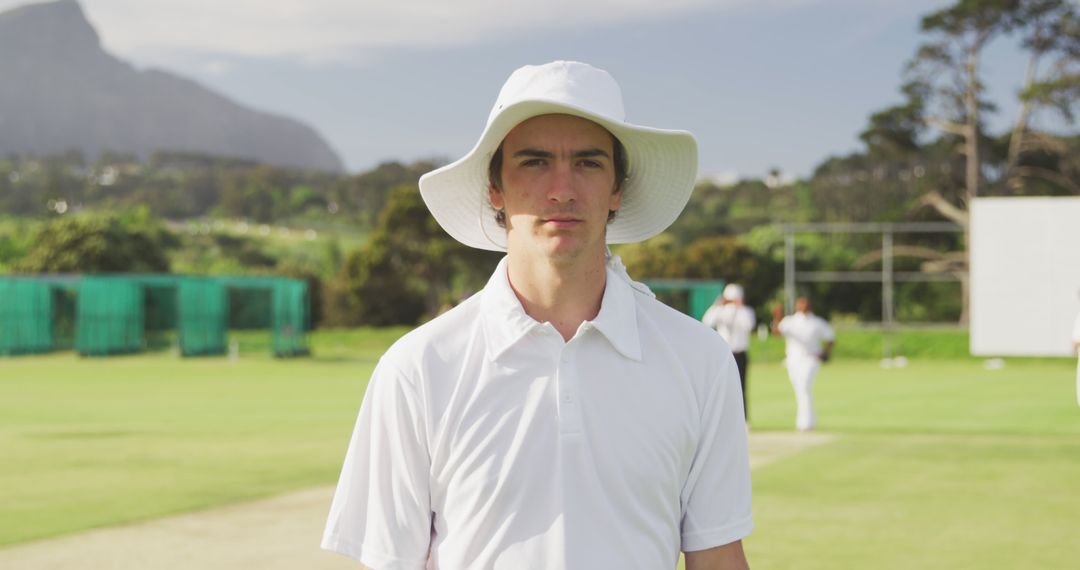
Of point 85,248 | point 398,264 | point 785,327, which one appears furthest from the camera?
point 85,248

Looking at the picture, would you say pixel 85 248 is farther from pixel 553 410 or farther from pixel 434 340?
pixel 553 410

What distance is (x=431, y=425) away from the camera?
2723 mm

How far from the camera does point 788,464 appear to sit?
574 inches

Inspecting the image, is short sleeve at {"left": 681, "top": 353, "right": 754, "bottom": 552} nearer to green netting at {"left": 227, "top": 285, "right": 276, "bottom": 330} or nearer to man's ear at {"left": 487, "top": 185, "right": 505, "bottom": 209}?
man's ear at {"left": 487, "top": 185, "right": 505, "bottom": 209}

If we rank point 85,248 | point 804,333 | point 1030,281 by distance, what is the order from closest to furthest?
point 804,333, point 1030,281, point 85,248

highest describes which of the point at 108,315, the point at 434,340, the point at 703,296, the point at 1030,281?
the point at 434,340

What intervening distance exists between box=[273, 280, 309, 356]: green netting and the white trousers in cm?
2967

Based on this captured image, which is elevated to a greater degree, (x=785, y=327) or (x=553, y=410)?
(x=553, y=410)

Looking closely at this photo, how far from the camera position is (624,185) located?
3143 millimetres

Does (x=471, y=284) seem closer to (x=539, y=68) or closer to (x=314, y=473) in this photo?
(x=314, y=473)

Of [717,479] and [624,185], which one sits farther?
[624,185]

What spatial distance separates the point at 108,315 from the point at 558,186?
155 ft

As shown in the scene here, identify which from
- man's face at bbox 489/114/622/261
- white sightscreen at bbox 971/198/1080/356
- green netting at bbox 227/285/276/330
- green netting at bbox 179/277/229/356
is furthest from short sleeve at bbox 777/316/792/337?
green netting at bbox 227/285/276/330

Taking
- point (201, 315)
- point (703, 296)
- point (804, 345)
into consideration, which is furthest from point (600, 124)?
point (703, 296)
